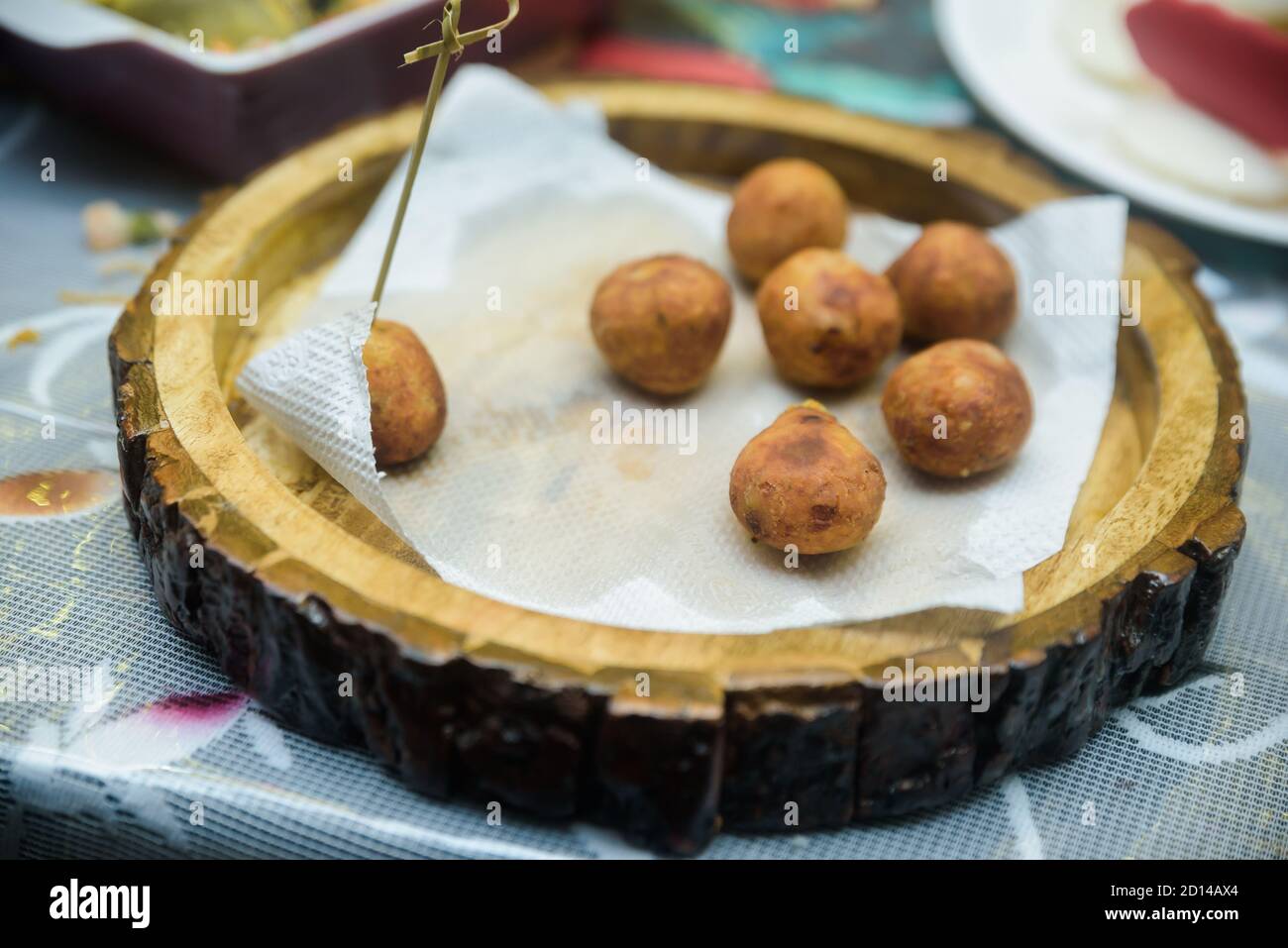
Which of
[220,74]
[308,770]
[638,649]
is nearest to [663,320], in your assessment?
[638,649]

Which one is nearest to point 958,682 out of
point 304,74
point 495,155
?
point 495,155

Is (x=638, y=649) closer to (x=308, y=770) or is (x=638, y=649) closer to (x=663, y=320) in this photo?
(x=308, y=770)

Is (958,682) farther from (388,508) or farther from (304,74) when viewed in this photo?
(304,74)

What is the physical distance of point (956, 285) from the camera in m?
1.34

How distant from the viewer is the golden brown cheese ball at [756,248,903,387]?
1285 mm

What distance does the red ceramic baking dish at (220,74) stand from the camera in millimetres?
1543

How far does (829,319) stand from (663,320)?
0.17 meters

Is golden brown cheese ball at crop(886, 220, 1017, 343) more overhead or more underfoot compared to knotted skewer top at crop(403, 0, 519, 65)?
more underfoot

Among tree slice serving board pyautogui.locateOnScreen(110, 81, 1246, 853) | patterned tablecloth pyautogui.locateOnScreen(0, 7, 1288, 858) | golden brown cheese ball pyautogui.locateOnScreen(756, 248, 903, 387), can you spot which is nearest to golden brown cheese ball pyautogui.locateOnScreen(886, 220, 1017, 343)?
golden brown cheese ball pyautogui.locateOnScreen(756, 248, 903, 387)

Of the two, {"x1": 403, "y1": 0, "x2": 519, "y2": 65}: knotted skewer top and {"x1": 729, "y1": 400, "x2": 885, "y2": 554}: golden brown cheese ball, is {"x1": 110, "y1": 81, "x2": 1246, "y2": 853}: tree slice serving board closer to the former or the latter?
{"x1": 729, "y1": 400, "x2": 885, "y2": 554}: golden brown cheese ball

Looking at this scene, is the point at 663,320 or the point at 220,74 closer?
the point at 663,320

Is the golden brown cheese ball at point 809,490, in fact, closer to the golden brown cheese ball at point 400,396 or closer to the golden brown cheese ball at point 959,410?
the golden brown cheese ball at point 959,410

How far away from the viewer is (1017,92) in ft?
6.31

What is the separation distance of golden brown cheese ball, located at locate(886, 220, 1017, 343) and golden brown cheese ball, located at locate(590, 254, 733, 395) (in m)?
0.21
